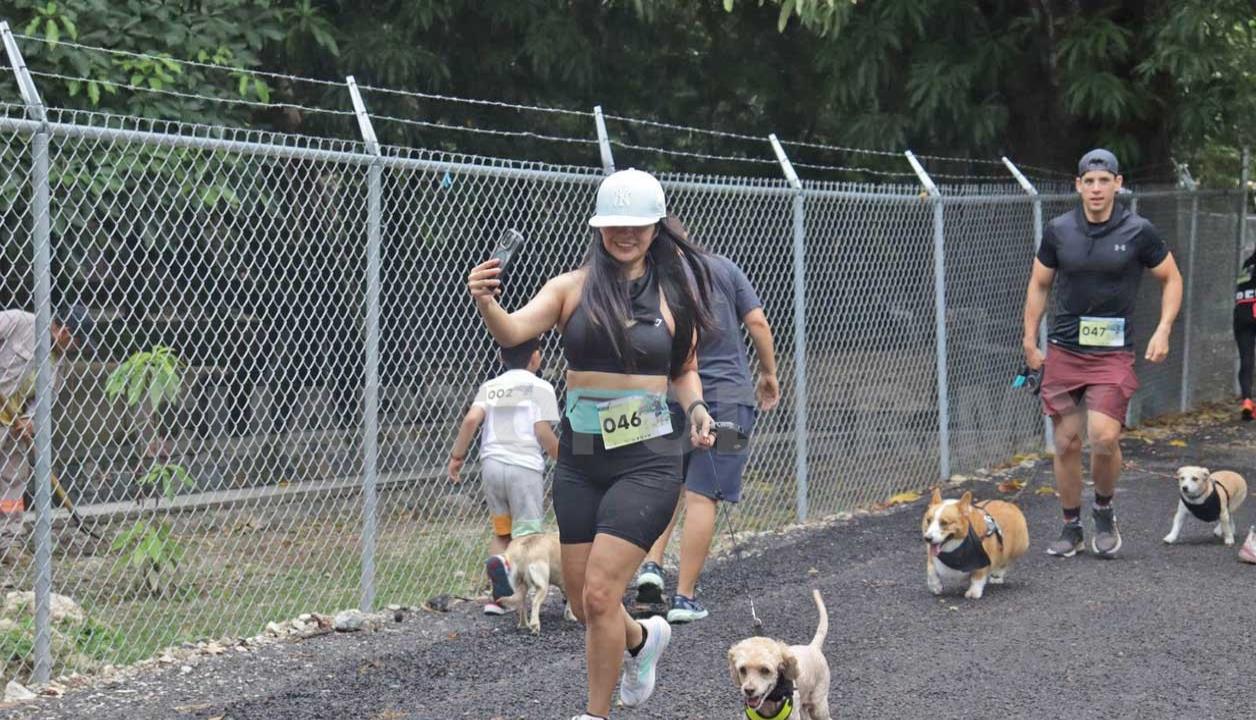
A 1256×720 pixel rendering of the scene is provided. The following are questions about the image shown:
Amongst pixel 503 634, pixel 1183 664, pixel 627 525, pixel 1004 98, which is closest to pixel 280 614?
pixel 503 634

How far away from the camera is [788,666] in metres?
4.88

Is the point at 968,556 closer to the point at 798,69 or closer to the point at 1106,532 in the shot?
the point at 1106,532

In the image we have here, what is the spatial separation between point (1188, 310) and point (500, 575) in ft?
34.9

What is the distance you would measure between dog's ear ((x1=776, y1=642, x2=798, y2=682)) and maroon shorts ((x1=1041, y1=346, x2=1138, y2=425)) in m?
3.98

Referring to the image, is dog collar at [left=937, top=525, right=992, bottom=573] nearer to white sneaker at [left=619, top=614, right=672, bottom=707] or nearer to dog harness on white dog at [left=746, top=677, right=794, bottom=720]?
white sneaker at [left=619, top=614, right=672, bottom=707]

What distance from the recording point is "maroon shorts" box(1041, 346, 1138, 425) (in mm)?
8367

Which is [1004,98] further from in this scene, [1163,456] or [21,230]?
[21,230]

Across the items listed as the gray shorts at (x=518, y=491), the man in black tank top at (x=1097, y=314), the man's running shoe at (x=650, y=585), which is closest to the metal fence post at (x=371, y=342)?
the gray shorts at (x=518, y=491)

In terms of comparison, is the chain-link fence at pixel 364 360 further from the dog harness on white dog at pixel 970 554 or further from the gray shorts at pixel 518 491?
the dog harness on white dog at pixel 970 554

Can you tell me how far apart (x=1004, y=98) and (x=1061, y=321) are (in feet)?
19.8

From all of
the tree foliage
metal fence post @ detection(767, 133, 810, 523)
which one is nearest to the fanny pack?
metal fence post @ detection(767, 133, 810, 523)

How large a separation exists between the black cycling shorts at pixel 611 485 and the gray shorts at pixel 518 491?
2499 mm

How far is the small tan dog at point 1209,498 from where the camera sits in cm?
901

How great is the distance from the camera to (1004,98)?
557 inches
